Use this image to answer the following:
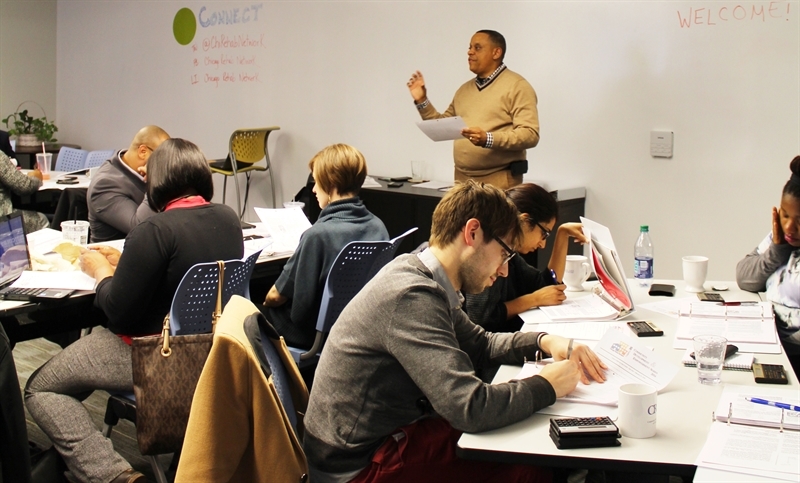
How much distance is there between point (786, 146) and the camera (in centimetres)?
416

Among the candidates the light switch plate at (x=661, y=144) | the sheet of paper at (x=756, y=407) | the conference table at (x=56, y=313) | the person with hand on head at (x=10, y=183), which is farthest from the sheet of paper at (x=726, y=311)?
the person with hand on head at (x=10, y=183)

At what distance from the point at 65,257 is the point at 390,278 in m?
1.79

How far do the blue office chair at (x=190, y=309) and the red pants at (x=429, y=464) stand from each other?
3.13 ft

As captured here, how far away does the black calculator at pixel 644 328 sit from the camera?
90.4 inches

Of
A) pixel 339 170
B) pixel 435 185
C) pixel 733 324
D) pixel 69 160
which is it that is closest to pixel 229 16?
pixel 69 160

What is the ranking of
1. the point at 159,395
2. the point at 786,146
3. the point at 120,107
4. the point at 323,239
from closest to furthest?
the point at 159,395, the point at 323,239, the point at 786,146, the point at 120,107

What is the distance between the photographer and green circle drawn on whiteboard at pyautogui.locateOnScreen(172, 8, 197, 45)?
7.31 m

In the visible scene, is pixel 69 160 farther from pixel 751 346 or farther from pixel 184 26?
pixel 751 346

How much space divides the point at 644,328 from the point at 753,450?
2.77ft

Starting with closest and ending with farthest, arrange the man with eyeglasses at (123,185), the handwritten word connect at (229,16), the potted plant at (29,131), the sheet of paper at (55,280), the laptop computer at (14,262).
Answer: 1. the laptop computer at (14,262)
2. the sheet of paper at (55,280)
3. the man with eyeglasses at (123,185)
4. the handwritten word connect at (229,16)
5. the potted plant at (29,131)

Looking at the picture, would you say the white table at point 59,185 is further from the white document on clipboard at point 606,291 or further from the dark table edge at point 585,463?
the dark table edge at point 585,463

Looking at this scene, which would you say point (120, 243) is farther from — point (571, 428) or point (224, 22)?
point (224, 22)

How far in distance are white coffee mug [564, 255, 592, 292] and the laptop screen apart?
1.98 meters

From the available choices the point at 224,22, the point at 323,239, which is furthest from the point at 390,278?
the point at 224,22
